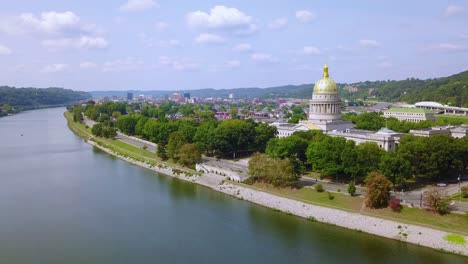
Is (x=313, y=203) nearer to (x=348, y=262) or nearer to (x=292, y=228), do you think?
(x=292, y=228)

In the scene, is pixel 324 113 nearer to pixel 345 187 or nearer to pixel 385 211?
pixel 345 187

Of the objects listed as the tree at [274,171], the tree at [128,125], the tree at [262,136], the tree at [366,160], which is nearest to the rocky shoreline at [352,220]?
the tree at [274,171]

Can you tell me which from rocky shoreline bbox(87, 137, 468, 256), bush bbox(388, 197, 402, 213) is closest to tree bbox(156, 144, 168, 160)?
rocky shoreline bbox(87, 137, 468, 256)

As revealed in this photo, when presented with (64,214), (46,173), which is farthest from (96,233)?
(46,173)

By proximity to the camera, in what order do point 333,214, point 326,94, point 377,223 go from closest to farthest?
1. point 377,223
2. point 333,214
3. point 326,94

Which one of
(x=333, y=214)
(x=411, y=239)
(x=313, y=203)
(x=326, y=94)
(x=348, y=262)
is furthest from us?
(x=326, y=94)

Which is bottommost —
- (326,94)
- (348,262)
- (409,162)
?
(348,262)

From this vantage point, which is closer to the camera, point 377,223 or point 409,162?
point 377,223
